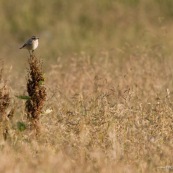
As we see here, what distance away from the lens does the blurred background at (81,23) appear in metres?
21.3

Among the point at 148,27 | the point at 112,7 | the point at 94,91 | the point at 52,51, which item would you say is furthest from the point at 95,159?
the point at 112,7

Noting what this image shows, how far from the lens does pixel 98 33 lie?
22.6 meters

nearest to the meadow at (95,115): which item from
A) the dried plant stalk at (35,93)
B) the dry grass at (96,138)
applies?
the dry grass at (96,138)

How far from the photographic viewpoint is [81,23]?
23.0m

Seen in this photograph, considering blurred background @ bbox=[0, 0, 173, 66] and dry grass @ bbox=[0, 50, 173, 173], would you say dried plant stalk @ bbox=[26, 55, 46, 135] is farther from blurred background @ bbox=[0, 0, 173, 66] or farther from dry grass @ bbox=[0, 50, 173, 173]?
blurred background @ bbox=[0, 0, 173, 66]

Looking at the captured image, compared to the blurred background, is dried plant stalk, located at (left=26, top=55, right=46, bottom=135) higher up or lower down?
lower down

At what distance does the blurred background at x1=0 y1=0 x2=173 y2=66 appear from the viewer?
2133cm

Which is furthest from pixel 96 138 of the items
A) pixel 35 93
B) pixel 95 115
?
pixel 35 93

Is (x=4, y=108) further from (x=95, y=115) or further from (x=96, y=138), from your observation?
(x=96, y=138)

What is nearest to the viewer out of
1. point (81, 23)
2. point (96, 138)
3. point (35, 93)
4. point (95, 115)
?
point (96, 138)

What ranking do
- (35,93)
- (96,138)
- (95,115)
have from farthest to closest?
(95,115) → (35,93) → (96,138)

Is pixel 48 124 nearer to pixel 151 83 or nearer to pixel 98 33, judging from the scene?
pixel 151 83

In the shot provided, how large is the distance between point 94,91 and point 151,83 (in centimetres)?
119

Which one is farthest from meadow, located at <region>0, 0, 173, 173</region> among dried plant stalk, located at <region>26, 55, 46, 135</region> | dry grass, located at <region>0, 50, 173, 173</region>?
dried plant stalk, located at <region>26, 55, 46, 135</region>
